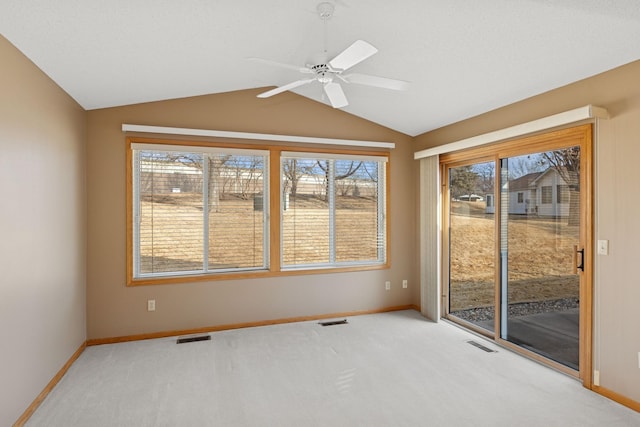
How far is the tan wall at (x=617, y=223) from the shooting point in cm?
258

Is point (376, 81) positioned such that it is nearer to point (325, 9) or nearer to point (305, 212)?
point (325, 9)

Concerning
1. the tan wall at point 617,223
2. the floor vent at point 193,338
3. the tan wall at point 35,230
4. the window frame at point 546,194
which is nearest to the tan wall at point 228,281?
the floor vent at point 193,338

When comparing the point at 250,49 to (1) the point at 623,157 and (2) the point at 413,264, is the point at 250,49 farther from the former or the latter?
(2) the point at 413,264

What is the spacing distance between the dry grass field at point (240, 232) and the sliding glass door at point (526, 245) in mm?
1180

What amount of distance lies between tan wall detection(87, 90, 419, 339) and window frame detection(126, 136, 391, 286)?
68mm

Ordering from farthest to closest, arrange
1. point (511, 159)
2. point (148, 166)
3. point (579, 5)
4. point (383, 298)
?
point (383, 298) → point (148, 166) → point (511, 159) → point (579, 5)

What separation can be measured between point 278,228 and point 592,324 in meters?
3.21

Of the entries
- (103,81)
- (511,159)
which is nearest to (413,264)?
(511,159)

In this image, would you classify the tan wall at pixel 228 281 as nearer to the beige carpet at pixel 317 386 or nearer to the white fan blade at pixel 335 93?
the beige carpet at pixel 317 386

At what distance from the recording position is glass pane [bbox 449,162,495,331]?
3977 millimetres

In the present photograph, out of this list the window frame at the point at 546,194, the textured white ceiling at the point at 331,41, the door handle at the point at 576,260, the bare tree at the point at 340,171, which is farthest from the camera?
the bare tree at the point at 340,171

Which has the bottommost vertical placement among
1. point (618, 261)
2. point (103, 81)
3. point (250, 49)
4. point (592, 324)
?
point (592, 324)

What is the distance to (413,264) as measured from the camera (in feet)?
16.8

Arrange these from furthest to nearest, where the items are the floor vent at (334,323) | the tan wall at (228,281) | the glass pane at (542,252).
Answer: the floor vent at (334,323) < the tan wall at (228,281) < the glass pane at (542,252)
